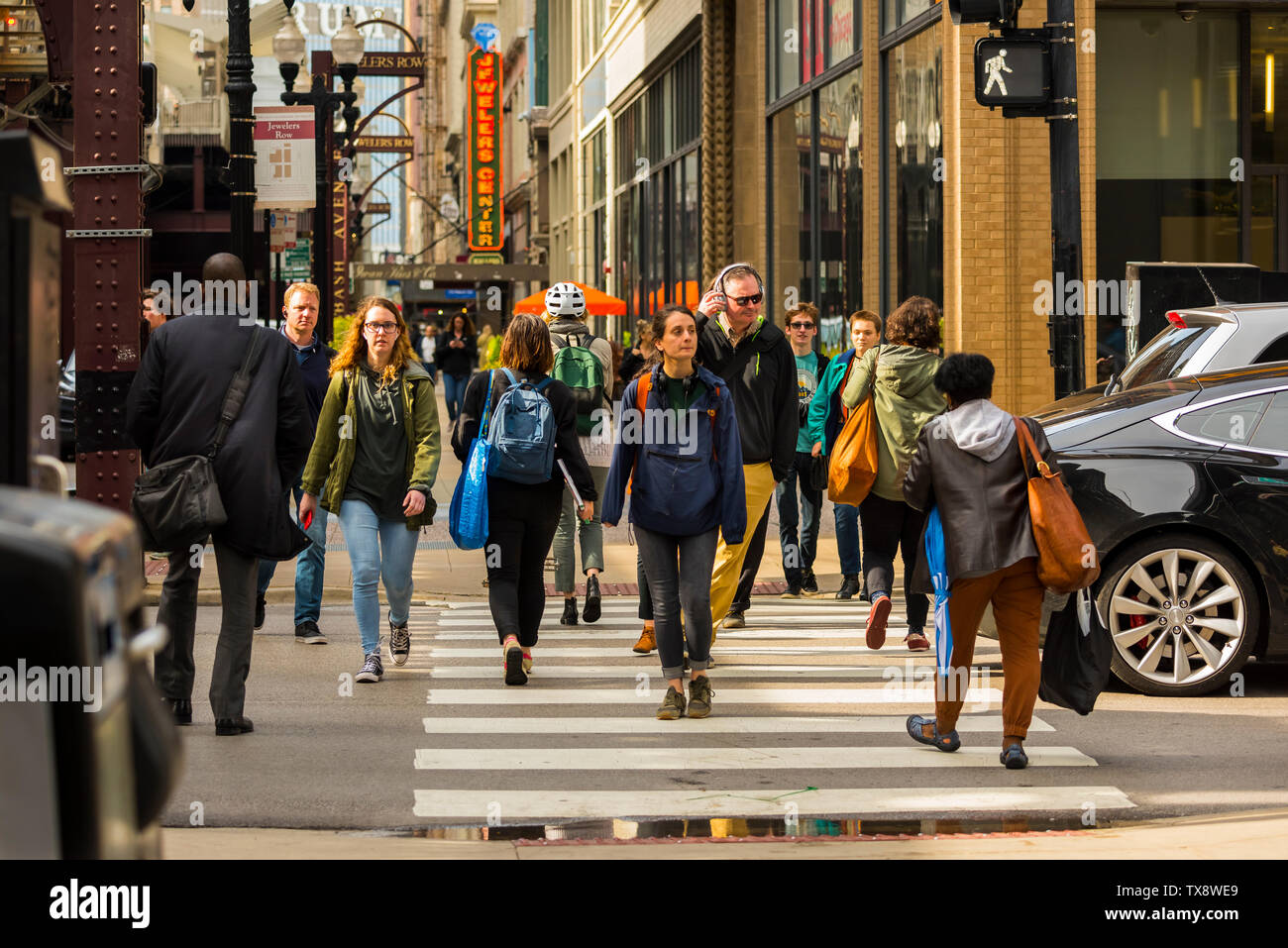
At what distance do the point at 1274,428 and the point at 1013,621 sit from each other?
2502 millimetres

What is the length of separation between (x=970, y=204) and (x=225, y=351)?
9106 millimetres

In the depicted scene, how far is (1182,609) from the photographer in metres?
8.79

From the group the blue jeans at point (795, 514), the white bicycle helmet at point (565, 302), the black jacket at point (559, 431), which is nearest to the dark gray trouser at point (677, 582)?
the black jacket at point (559, 431)

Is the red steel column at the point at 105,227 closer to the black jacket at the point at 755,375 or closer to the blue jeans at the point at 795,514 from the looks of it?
the black jacket at the point at 755,375

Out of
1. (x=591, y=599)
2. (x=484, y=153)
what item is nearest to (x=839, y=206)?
(x=591, y=599)

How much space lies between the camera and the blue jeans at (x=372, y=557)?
374 inches

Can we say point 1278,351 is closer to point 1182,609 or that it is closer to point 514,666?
point 1182,609

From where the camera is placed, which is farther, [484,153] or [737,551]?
[484,153]

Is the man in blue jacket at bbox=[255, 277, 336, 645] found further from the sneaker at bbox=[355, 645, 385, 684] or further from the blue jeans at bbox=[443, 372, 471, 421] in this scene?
the blue jeans at bbox=[443, 372, 471, 421]

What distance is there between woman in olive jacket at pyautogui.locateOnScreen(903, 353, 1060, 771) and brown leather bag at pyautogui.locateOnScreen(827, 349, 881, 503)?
6.71 feet

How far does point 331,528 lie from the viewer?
18.0 m
